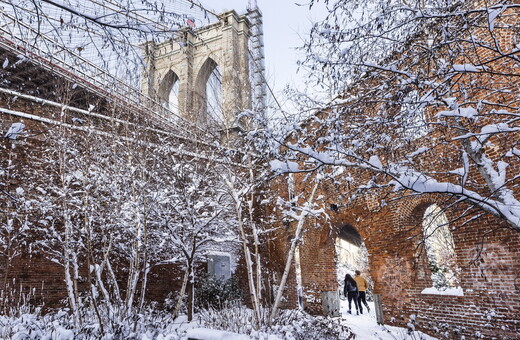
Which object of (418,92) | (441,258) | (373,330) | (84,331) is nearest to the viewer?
(418,92)

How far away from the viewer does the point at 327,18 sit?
357cm

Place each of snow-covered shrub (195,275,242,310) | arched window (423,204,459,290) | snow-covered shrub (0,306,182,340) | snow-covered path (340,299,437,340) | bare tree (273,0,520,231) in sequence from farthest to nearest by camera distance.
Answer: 1. arched window (423,204,459,290)
2. snow-covered shrub (195,275,242,310)
3. snow-covered path (340,299,437,340)
4. snow-covered shrub (0,306,182,340)
5. bare tree (273,0,520,231)

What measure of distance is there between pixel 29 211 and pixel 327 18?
7334mm

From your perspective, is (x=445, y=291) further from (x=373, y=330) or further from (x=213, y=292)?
(x=213, y=292)

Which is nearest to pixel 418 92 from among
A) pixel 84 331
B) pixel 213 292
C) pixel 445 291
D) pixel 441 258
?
pixel 445 291

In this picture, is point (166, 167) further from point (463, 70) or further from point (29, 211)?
point (463, 70)

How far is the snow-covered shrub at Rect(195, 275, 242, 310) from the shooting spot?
9609 millimetres

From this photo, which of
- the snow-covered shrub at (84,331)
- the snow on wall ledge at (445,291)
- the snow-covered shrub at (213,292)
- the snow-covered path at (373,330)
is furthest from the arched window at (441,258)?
the snow-covered shrub at (84,331)

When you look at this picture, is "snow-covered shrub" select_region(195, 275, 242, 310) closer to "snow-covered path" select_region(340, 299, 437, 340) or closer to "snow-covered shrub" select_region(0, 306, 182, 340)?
"snow-covered path" select_region(340, 299, 437, 340)

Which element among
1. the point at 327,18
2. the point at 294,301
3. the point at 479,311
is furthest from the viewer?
the point at 294,301

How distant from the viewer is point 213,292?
9789mm

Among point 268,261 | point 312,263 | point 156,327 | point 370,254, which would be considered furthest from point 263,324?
point 268,261

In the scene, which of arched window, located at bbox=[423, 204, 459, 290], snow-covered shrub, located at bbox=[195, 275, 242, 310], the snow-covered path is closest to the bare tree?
the snow-covered path

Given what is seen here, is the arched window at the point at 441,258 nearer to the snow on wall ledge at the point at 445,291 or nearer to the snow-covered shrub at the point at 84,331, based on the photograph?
the snow on wall ledge at the point at 445,291
